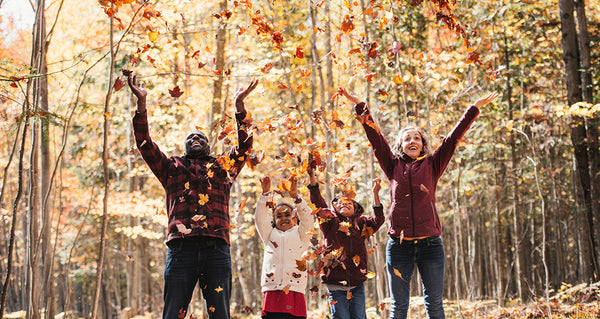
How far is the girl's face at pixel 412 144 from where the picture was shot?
363 centimetres

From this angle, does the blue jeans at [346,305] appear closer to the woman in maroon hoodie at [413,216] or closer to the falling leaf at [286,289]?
the falling leaf at [286,289]

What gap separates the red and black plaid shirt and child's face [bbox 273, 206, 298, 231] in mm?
792

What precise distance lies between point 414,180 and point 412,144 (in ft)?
0.95

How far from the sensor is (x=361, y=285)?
13.1 ft

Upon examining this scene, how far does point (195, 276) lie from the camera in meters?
3.18

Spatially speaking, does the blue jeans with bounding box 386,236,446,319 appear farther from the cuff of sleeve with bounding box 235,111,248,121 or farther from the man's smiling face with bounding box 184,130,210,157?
the man's smiling face with bounding box 184,130,210,157

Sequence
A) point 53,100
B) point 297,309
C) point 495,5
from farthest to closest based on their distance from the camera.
A: point 53,100
point 495,5
point 297,309

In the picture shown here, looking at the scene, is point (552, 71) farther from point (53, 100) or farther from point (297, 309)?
point (53, 100)

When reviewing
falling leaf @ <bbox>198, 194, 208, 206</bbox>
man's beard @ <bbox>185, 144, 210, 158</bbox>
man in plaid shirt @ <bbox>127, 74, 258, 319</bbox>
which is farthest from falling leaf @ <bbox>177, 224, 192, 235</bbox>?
Result: man's beard @ <bbox>185, 144, 210, 158</bbox>

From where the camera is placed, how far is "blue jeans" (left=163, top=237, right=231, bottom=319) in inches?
122

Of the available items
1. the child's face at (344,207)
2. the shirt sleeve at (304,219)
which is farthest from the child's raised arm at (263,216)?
the child's face at (344,207)

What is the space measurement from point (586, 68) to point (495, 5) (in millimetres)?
2017


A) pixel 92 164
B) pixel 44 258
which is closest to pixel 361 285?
pixel 44 258

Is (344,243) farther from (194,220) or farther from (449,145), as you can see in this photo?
(194,220)
